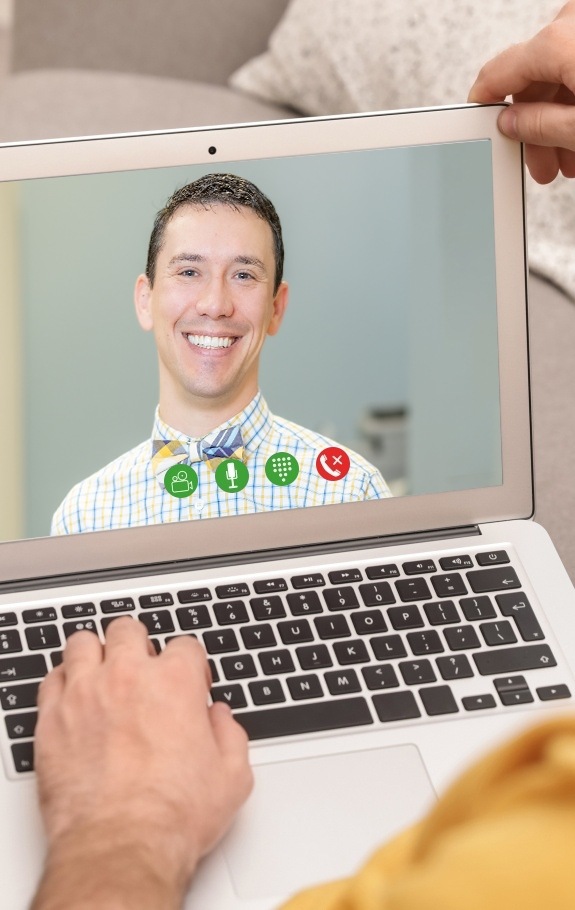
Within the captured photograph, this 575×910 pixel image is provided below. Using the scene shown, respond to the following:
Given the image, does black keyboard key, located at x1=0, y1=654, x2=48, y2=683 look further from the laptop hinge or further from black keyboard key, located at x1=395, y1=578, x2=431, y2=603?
black keyboard key, located at x1=395, y1=578, x2=431, y2=603

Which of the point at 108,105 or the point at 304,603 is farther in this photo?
the point at 108,105

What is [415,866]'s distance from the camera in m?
0.29

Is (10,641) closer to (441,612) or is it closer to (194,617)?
(194,617)

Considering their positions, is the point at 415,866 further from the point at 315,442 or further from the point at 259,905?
the point at 315,442

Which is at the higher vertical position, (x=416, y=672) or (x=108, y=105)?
(x=108, y=105)

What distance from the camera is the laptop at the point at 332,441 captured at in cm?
65

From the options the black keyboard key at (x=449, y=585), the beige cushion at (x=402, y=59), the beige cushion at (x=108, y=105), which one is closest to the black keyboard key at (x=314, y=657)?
the black keyboard key at (x=449, y=585)

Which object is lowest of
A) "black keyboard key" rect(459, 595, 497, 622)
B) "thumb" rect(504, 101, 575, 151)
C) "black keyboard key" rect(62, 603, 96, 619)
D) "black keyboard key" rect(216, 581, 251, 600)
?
"black keyboard key" rect(459, 595, 497, 622)

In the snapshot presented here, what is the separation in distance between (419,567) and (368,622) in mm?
70

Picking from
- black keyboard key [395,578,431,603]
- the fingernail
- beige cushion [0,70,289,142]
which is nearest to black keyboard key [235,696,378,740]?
black keyboard key [395,578,431,603]

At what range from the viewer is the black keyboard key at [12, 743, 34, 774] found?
593 mm

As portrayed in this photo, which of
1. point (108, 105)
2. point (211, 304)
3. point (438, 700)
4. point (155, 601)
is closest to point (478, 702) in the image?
point (438, 700)

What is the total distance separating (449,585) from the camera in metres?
0.72

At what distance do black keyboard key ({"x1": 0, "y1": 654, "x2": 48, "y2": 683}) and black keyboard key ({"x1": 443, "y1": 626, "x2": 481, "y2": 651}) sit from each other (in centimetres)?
27
